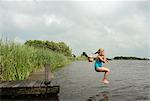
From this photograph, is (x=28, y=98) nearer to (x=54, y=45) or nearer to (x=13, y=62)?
(x=13, y=62)

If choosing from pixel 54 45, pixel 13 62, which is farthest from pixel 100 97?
pixel 54 45

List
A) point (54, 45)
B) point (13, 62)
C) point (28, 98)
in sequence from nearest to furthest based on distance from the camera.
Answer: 1. point (28, 98)
2. point (13, 62)
3. point (54, 45)

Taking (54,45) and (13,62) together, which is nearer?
(13,62)

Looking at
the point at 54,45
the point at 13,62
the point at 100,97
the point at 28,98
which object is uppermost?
the point at 54,45

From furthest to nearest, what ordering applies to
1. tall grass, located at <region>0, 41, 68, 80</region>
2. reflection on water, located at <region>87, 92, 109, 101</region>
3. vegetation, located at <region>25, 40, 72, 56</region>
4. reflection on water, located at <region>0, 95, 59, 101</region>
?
vegetation, located at <region>25, 40, 72, 56</region>, tall grass, located at <region>0, 41, 68, 80</region>, reflection on water, located at <region>87, 92, 109, 101</region>, reflection on water, located at <region>0, 95, 59, 101</region>

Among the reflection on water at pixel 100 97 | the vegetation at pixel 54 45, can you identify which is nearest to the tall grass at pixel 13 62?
the reflection on water at pixel 100 97

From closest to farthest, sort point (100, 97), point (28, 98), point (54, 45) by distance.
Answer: point (28, 98) < point (100, 97) < point (54, 45)

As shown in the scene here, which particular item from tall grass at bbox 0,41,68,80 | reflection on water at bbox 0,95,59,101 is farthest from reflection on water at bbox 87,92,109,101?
tall grass at bbox 0,41,68,80

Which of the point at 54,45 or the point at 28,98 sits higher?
the point at 54,45

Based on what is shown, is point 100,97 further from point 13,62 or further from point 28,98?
point 13,62

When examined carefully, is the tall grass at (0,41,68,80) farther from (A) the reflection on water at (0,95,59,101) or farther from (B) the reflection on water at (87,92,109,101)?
(B) the reflection on water at (87,92,109,101)

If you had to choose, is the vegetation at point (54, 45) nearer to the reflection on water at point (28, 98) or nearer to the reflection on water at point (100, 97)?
the reflection on water at point (100, 97)

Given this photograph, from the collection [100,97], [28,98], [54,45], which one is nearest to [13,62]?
[28,98]

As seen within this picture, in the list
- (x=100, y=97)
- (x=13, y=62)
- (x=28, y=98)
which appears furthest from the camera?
(x=13, y=62)
